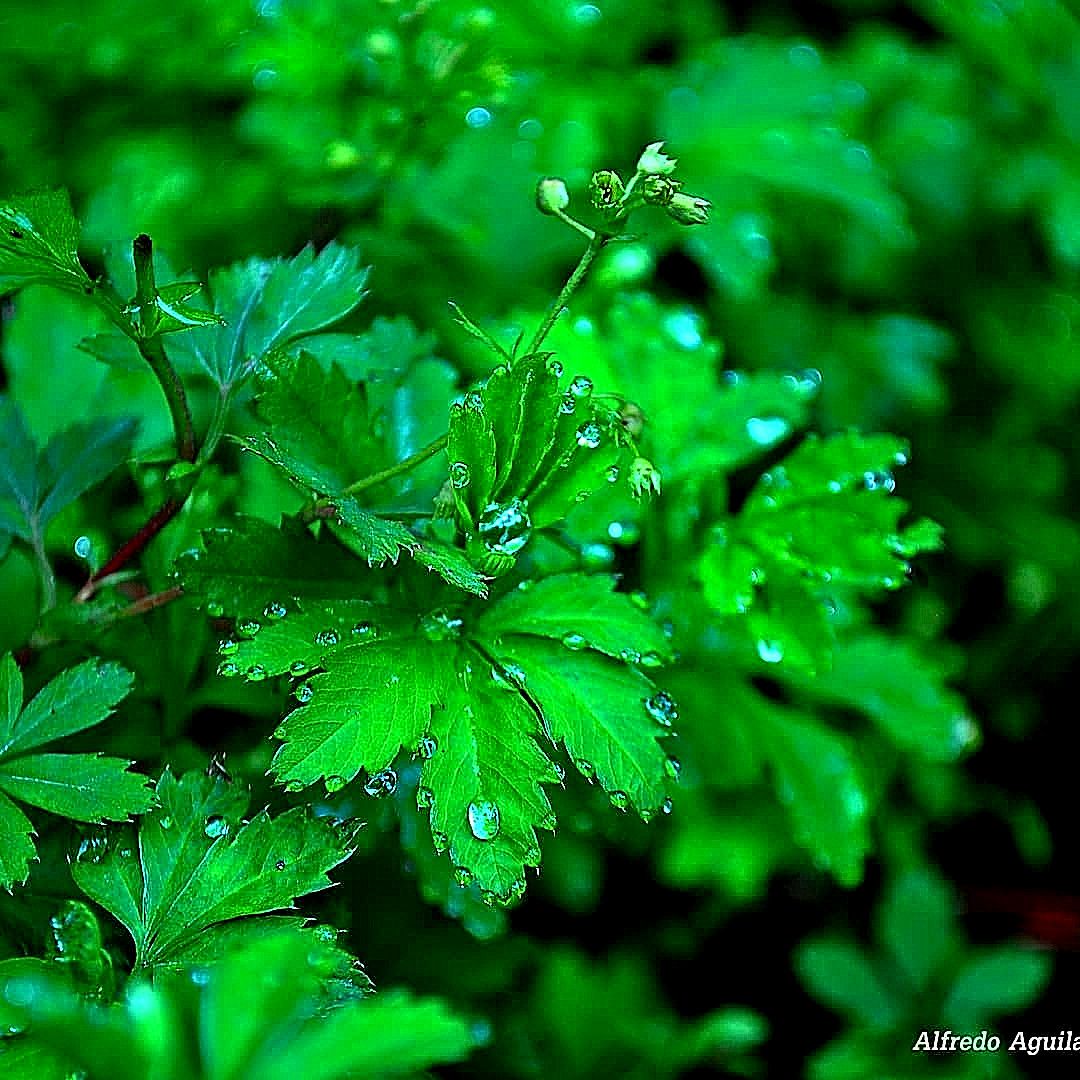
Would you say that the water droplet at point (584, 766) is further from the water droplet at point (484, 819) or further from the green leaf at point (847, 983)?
the green leaf at point (847, 983)

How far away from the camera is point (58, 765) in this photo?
3.19ft

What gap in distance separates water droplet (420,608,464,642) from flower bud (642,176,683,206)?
0.41 m

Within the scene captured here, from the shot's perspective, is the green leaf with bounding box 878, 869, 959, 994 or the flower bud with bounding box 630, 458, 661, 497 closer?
the flower bud with bounding box 630, 458, 661, 497

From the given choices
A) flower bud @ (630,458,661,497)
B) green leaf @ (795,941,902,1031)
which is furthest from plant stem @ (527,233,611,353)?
green leaf @ (795,941,902,1031)

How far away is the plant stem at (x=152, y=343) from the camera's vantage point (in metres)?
0.94

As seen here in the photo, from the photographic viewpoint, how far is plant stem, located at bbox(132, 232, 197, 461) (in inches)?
36.9

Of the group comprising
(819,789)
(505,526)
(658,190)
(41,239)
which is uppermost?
(658,190)

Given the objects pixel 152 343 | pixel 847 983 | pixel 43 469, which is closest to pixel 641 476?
pixel 152 343

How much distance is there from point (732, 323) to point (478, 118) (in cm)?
73

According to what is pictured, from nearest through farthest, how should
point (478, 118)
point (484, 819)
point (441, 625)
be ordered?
1. point (484, 819)
2. point (441, 625)
3. point (478, 118)

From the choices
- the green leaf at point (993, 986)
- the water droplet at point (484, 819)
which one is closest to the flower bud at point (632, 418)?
the water droplet at point (484, 819)

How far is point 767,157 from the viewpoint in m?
2.27

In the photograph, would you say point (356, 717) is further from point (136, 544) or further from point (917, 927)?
point (917, 927)

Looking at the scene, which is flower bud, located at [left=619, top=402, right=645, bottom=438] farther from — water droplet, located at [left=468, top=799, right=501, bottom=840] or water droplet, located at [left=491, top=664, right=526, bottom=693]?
water droplet, located at [left=468, top=799, right=501, bottom=840]
